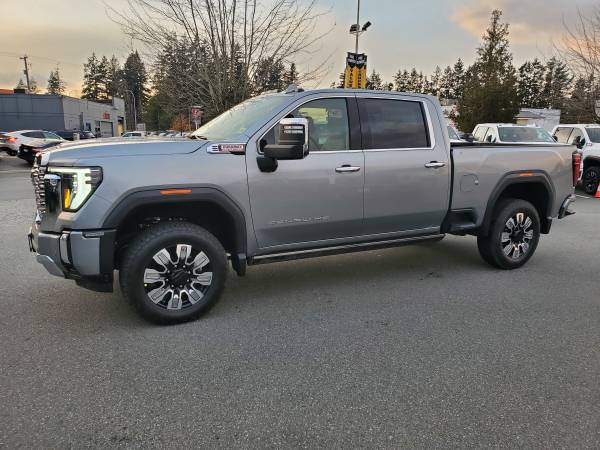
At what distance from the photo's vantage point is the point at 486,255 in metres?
5.45

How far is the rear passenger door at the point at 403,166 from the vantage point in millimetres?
4445

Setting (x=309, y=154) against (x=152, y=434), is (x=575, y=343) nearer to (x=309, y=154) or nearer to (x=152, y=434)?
(x=309, y=154)

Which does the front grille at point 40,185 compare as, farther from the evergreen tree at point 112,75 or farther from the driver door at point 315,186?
the evergreen tree at point 112,75

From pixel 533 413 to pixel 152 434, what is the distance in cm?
213

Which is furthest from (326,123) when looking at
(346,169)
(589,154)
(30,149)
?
(30,149)

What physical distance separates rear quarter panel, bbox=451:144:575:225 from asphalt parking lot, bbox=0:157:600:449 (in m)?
0.93

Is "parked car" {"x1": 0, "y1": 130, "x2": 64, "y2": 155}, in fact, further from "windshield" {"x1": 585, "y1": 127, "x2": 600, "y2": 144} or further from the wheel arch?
"windshield" {"x1": 585, "y1": 127, "x2": 600, "y2": 144}

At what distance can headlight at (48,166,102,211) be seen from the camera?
10.9ft

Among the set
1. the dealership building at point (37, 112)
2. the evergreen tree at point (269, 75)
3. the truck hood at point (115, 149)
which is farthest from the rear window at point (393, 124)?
the dealership building at point (37, 112)

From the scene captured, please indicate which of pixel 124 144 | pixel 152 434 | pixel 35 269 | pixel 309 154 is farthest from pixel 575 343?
pixel 35 269

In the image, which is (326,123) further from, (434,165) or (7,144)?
(7,144)

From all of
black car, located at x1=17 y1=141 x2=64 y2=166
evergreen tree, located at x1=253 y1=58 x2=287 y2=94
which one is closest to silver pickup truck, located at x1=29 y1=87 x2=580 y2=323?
evergreen tree, located at x1=253 y1=58 x2=287 y2=94

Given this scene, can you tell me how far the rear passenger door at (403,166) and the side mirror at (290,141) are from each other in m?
0.97

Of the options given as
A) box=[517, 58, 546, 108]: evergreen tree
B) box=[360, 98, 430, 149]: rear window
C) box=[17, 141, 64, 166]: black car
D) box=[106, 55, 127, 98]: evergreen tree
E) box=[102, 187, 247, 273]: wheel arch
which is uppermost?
box=[106, 55, 127, 98]: evergreen tree
